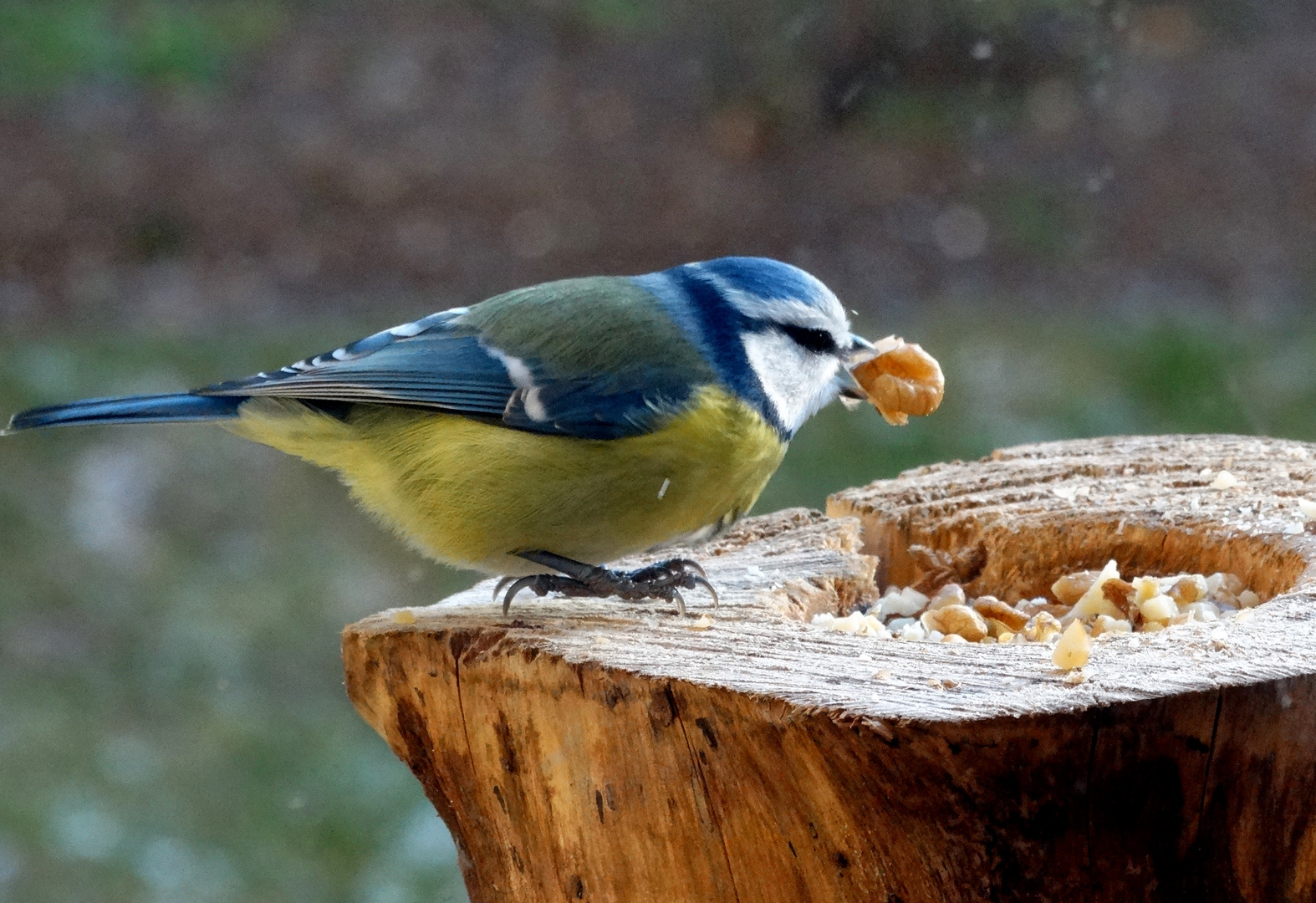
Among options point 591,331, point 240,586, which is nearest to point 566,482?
point 591,331

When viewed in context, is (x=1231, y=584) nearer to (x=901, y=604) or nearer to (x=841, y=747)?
(x=901, y=604)

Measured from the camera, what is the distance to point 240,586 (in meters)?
4.20

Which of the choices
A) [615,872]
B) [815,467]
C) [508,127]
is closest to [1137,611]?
[615,872]

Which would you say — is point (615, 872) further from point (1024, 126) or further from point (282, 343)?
point (1024, 126)

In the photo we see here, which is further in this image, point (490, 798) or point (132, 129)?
point (132, 129)

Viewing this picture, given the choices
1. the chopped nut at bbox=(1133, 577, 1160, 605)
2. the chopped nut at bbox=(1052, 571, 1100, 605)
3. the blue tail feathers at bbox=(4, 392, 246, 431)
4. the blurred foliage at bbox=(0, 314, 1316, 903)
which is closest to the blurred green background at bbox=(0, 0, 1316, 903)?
the blurred foliage at bbox=(0, 314, 1316, 903)

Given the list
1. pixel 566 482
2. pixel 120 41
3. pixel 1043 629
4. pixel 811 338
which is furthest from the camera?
pixel 120 41

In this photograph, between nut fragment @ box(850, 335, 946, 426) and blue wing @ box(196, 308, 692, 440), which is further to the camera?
nut fragment @ box(850, 335, 946, 426)

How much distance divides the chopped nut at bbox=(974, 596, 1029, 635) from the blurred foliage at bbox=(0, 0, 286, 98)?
560cm

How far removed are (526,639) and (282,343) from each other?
12.5 ft

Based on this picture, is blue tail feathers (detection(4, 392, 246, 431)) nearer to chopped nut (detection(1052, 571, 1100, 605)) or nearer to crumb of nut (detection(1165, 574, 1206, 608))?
chopped nut (detection(1052, 571, 1100, 605))

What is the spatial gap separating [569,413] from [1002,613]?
0.58m

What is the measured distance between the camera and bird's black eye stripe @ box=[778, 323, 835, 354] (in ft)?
6.25

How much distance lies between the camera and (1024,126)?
643 cm
